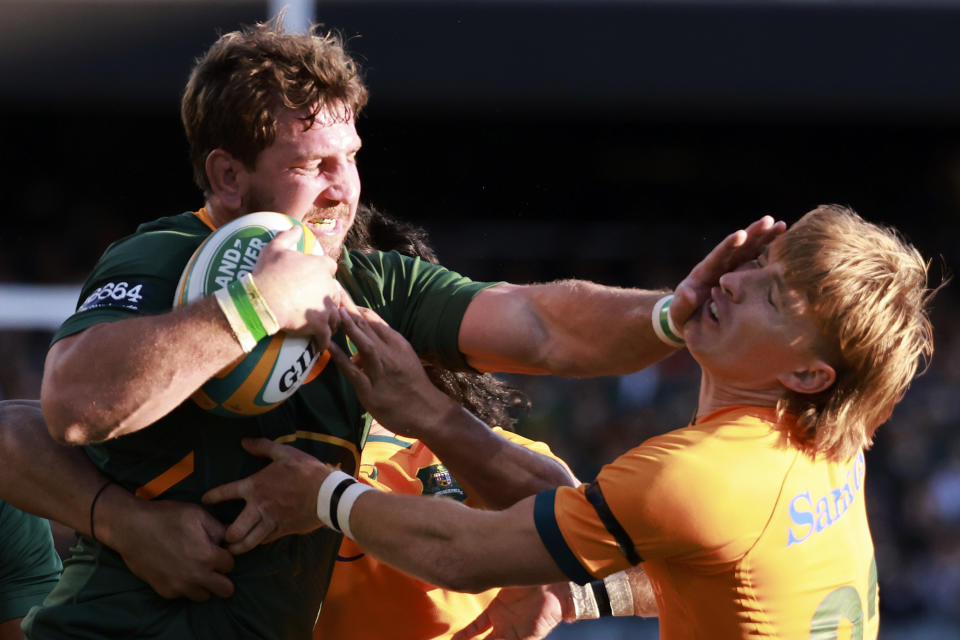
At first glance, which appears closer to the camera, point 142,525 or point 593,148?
point 142,525

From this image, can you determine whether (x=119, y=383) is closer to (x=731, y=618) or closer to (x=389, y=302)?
(x=389, y=302)

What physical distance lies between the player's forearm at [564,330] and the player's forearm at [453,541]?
0.51 m

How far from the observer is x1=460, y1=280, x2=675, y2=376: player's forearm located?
130 inches

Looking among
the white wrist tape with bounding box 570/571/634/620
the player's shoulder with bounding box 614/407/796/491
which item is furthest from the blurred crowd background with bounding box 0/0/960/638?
the player's shoulder with bounding box 614/407/796/491

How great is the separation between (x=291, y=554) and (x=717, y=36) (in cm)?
729

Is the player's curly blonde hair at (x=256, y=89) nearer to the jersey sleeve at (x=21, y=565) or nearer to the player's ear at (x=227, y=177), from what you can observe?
the player's ear at (x=227, y=177)

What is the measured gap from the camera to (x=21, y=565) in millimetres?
4062

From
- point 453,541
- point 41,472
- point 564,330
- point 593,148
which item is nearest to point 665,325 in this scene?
point 564,330

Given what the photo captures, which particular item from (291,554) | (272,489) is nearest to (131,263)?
(272,489)

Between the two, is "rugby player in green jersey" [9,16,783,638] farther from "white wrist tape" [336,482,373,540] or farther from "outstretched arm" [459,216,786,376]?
"white wrist tape" [336,482,373,540]

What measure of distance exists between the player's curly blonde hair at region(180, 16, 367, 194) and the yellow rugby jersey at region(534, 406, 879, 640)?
1.25 meters

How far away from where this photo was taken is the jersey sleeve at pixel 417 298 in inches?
130

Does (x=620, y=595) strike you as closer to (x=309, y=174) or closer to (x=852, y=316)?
(x=852, y=316)

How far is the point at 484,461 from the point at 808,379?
0.95 m
